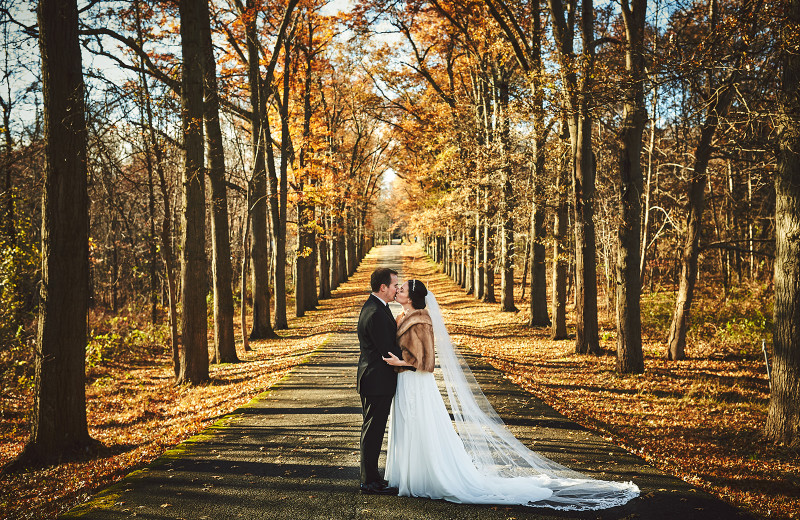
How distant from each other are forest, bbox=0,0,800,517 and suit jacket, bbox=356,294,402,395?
452 centimetres

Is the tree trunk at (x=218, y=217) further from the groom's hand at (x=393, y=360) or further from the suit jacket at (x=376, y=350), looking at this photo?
the groom's hand at (x=393, y=360)

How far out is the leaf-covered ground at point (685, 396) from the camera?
20.9ft

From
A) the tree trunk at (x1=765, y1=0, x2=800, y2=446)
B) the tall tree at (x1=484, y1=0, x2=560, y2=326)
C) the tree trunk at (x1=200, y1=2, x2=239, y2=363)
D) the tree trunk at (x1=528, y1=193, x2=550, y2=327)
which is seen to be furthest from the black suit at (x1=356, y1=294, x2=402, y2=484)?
the tree trunk at (x1=528, y1=193, x2=550, y2=327)

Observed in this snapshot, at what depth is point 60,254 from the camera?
7238 millimetres

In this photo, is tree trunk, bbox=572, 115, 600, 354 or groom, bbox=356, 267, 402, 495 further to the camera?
tree trunk, bbox=572, 115, 600, 354

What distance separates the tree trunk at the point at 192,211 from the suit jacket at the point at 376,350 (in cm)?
740

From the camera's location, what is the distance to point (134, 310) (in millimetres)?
25828

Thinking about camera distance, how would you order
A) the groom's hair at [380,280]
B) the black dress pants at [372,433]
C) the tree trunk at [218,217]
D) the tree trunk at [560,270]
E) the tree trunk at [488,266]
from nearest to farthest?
the black dress pants at [372,433] < the groom's hair at [380,280] < the tree trunk at [218,217] < the tree trunk at [560,270] < the tree trunk at [488,266]

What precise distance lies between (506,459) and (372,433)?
187 centimetres

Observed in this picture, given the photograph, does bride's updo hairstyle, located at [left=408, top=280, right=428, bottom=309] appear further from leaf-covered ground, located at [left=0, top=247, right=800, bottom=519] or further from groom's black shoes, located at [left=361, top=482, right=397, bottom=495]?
leaf-covered ground, located at [left=0, top=247, right=800, bottom=519]

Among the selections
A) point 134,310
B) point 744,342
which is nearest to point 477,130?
point 744,342

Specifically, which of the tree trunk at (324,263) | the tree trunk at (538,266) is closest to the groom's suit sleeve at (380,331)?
the tree trunk at (538,266)

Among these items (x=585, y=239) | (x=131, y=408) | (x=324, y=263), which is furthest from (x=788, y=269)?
(x=324, y=263)

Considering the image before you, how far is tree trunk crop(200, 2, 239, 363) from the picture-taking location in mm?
13867
